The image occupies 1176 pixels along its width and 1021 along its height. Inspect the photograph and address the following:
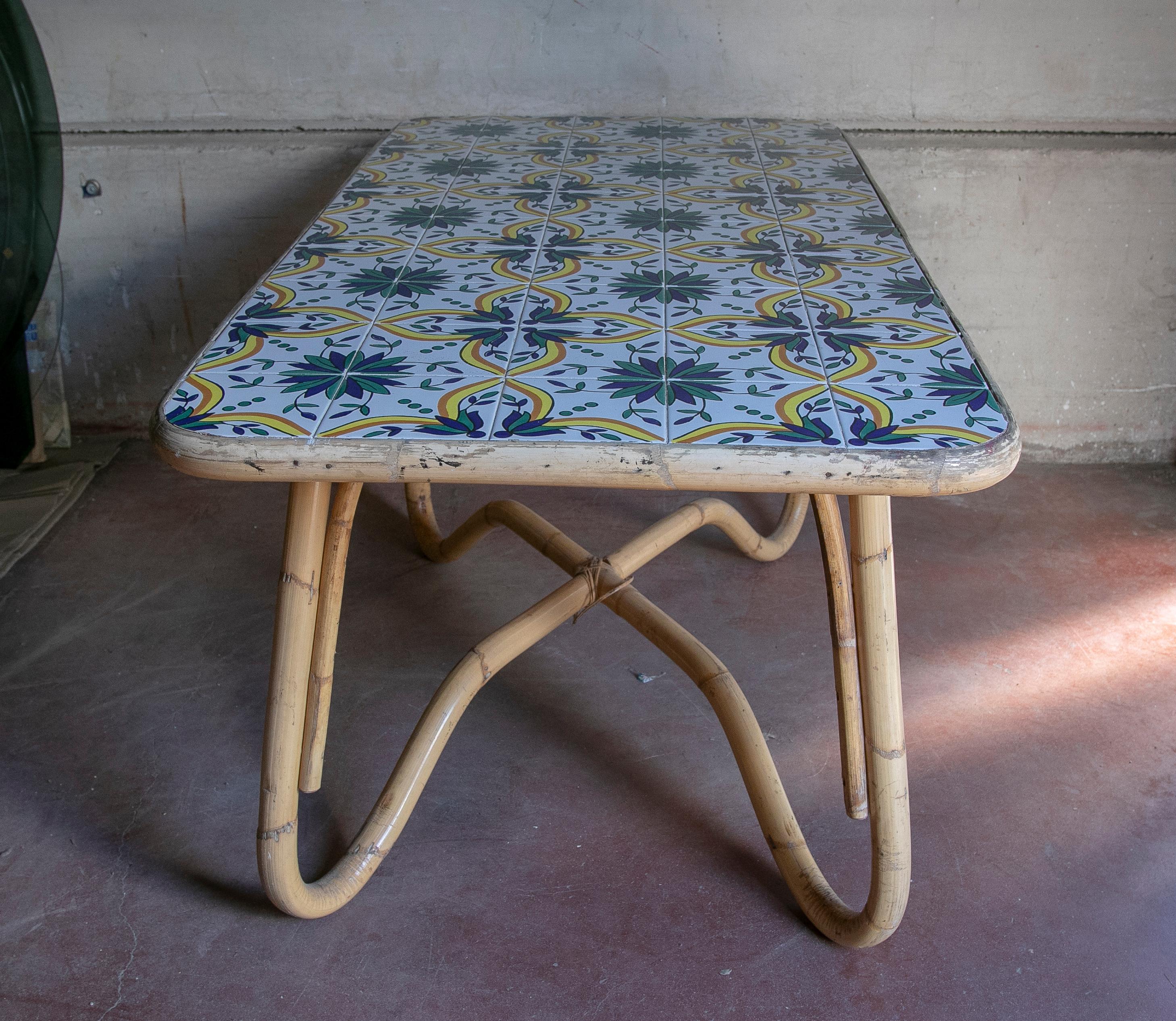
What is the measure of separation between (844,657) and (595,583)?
1.26 feet

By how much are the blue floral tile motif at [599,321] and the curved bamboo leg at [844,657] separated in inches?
14.4

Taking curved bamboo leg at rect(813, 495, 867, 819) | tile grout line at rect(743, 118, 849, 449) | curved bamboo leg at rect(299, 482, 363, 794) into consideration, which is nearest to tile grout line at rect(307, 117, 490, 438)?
curved bamboo leg at rect(299, 482, 363, 794)

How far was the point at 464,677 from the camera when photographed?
1.44 m

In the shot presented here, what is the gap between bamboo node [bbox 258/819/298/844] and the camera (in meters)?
1.25

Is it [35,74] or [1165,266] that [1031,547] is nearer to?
[1165,266]

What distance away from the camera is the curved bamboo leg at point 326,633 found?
1505mm

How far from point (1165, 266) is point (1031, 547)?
764mm

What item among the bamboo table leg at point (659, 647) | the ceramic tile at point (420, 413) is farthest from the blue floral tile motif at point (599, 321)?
the bamboo table leg at point (659, 647)

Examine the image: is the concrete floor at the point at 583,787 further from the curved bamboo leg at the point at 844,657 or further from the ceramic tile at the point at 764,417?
the ceramic tile at the point at 764,417

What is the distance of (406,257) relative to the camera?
141 cm

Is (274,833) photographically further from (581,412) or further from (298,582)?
(581,412)

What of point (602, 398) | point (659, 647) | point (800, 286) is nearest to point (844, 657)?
point (659, 647)

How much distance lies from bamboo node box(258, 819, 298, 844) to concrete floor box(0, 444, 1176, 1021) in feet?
0.62

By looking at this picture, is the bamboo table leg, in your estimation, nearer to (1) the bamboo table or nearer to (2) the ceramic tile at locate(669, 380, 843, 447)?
(1) the bamboo table
